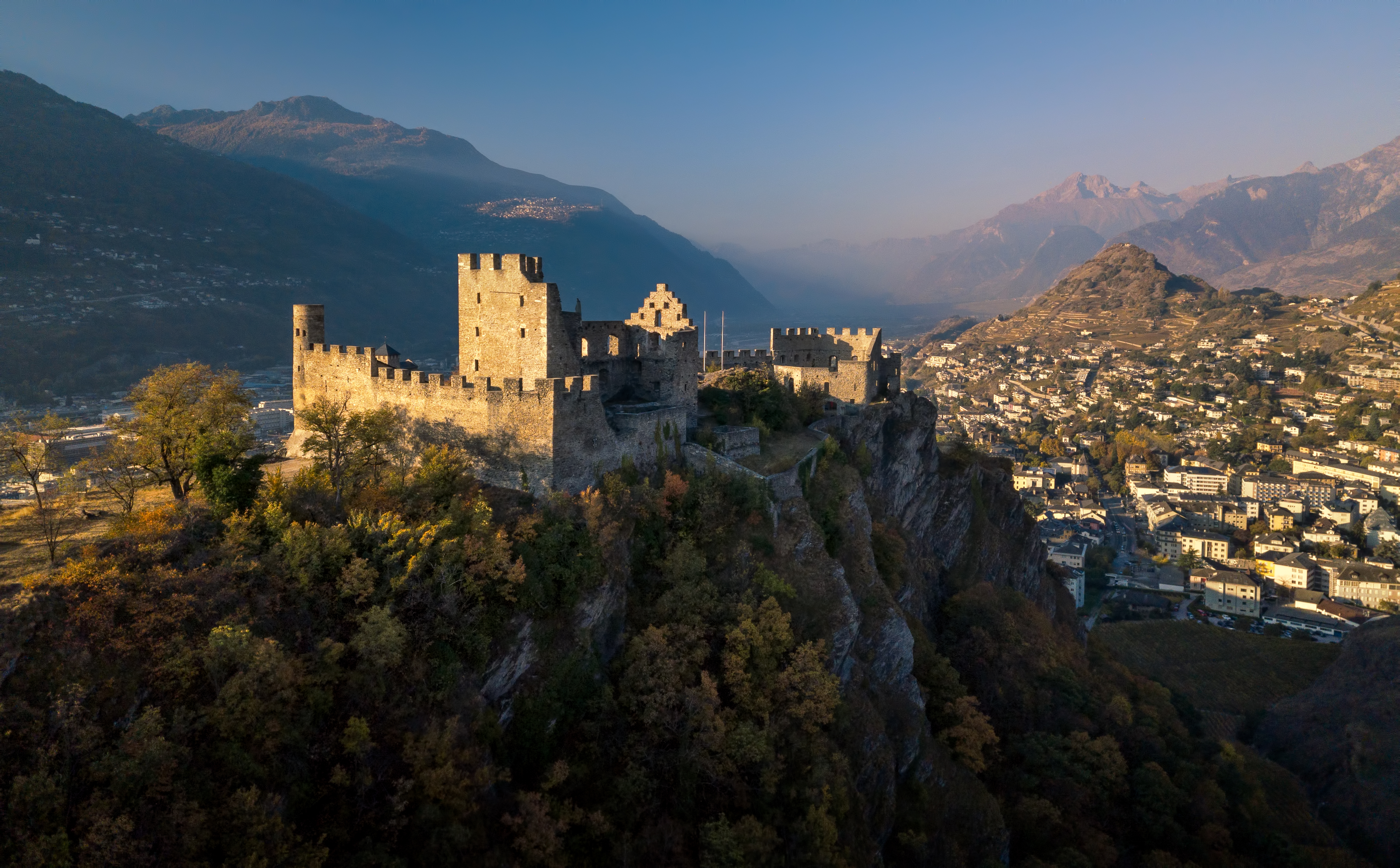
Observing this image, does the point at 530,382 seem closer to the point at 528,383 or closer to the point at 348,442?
the point at 528,383

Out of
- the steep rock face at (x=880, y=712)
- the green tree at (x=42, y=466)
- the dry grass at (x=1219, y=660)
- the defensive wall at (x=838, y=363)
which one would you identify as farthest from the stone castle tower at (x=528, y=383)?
the dry grass at (x=1219, y=660)

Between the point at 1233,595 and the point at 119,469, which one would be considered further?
the point at 1233,595

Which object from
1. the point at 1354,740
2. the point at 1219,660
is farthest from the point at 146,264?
the point at 1354,740

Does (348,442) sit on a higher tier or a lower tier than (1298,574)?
higher

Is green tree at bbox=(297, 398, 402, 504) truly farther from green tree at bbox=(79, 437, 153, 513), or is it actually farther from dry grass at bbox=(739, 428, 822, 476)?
dry grass at bbox=(739, 428, 822, 476)

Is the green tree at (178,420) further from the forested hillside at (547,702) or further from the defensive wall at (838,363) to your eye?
the defensive wall at (838,363)

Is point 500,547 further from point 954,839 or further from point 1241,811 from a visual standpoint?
point 1241,811
